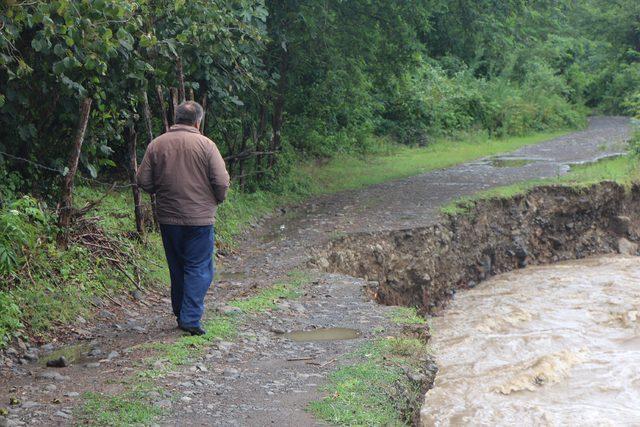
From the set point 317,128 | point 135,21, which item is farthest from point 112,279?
point 317,128

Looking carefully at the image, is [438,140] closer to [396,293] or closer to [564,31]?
[396,293]

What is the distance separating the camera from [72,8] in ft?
21.8

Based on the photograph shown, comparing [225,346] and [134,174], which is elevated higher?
[134,174]

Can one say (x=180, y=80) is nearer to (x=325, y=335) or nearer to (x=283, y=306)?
(x=283, y=306)

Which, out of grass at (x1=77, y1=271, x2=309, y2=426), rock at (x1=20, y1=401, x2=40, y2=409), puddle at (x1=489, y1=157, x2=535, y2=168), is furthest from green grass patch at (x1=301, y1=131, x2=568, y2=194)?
rock at (x1=20, y1=401, x2=40, y2=409)

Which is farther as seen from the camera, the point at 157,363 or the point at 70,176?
the point at 70,176

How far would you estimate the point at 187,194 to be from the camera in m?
6.93

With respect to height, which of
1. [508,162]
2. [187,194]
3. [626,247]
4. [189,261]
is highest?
[187,194]

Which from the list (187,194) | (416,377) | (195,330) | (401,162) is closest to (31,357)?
(195,330)

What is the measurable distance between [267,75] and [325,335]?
775 centimetres

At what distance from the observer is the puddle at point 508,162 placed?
1938 centimetres

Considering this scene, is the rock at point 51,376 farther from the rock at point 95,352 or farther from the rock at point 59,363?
the rock at point 95,352

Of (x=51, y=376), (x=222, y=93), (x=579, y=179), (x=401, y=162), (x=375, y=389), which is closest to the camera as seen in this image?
(x=375, y=389)

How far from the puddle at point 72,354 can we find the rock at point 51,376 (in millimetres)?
289
